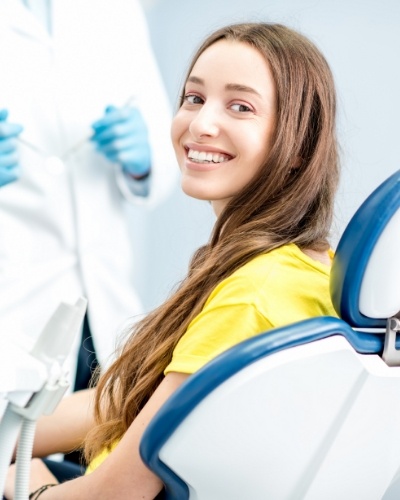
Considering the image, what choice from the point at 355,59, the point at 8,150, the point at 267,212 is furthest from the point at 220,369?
the point at 355,59

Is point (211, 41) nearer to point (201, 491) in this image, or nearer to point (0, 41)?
point (201, 491)

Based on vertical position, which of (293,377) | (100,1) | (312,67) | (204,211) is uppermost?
(100,1)

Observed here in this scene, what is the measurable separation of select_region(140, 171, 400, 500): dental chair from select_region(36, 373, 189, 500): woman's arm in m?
0.03

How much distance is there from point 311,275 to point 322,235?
0.54 ft

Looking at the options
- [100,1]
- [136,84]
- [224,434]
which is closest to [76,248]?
[136,84]

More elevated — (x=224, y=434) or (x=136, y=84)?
(x=136, y=84)

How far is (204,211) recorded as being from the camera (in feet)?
9.08

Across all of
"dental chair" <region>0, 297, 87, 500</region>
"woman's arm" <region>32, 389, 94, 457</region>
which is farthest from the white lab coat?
"dental chair" <region>0, 297, 87, 500</region>

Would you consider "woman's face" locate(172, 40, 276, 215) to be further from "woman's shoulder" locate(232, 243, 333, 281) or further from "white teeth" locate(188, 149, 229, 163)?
"woman's shoulder" locate(232, 243, 333, 281)

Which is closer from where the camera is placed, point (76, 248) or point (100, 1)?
point (76, 248)

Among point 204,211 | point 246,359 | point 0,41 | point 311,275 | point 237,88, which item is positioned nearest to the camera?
point 246,359

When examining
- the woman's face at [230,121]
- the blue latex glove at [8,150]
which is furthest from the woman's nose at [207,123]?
the blue latex glove at [8,150]

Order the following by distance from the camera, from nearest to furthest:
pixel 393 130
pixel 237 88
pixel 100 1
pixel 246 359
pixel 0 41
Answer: pixel 246 359 < pixel 237 88 < pixel 0 41 < pixel 100 1 < pixel 393 130

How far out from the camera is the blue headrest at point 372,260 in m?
0.81
